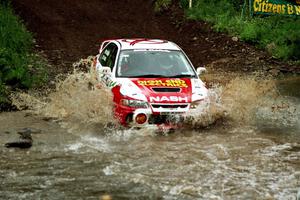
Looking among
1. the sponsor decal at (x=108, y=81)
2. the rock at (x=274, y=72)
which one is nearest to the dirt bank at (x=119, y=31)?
the rock at (x=274, y=72)

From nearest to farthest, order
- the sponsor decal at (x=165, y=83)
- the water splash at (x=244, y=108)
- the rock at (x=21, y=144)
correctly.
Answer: the rock at (x=21, y=144) < the sponsor decal at (x=165, y=83) < the water splash at (x=244, y=108)

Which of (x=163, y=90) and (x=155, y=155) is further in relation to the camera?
(x=163, y=90)

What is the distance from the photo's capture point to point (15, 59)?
15.2 meters

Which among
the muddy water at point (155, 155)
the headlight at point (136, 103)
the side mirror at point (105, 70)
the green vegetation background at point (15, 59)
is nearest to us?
the muddy water at point (155, 155)

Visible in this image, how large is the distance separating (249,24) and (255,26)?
0.35 metres

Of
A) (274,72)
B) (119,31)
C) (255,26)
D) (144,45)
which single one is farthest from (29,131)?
(255,26)

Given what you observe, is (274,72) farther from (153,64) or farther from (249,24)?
(153,64)

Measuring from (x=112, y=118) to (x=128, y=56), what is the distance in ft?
5.13

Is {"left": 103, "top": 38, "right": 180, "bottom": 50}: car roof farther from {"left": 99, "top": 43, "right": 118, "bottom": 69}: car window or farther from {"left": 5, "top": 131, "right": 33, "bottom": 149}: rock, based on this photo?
{"left": 5, "top": 131, "right": 33, "bottom": 149}: rock

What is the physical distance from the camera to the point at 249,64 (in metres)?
18.7

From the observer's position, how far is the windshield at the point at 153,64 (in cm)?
1134

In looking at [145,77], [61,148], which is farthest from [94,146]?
[145,77]

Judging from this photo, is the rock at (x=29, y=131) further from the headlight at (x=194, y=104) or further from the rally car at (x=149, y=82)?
the headlight at (x=194, y=104)

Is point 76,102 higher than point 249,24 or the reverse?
the reverse
